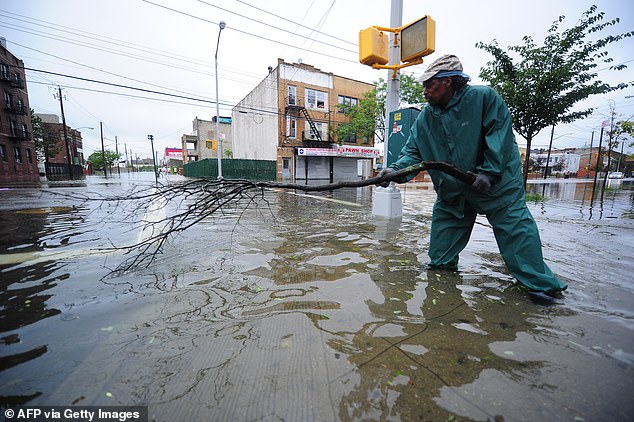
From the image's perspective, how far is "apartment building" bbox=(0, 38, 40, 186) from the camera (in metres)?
28.0

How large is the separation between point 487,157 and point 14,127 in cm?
4499

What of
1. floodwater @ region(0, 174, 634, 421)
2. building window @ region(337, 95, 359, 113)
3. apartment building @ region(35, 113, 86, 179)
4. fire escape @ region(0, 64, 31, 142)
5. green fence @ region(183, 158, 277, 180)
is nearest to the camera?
floodwater @ region(0, 174, 634, 421)

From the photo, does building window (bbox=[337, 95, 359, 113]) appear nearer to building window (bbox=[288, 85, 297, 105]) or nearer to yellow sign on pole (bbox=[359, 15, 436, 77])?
building window (bbox=[288, 85, 297, 105])

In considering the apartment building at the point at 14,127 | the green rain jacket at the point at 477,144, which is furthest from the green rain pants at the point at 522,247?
the apartment building at the point at 14,127

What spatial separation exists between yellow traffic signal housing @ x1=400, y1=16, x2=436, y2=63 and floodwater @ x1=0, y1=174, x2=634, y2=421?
3.68 metres

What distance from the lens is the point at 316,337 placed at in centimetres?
181

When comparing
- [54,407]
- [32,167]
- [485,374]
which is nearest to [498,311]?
[485,374]

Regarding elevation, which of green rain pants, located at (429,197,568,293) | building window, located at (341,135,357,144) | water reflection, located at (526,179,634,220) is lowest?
water reflection, located at (526,179,634,220)

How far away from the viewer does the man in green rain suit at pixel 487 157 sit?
7.64ft

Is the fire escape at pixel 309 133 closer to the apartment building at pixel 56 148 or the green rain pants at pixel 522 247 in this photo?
the apartment building at pixel 56 148

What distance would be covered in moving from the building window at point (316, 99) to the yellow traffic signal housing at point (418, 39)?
2163cm

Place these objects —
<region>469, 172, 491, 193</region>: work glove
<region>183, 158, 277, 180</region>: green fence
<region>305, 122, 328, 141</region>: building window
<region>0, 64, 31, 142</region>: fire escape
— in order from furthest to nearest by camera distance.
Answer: <region>0, 64, 31, 142</region>: fire escape
<region>305, 122, 328, 141</region>: building window
<region>183, 158, 277, 180</region>: green fence
<region>469, 172, 491, 193</region>: work glove

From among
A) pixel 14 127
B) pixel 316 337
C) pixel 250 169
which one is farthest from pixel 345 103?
pixel 14 127

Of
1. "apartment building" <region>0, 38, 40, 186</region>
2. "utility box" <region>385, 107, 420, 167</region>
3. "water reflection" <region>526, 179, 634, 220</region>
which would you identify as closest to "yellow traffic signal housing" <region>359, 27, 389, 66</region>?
"utility box" <region>385, 107, 420, 167</region>
